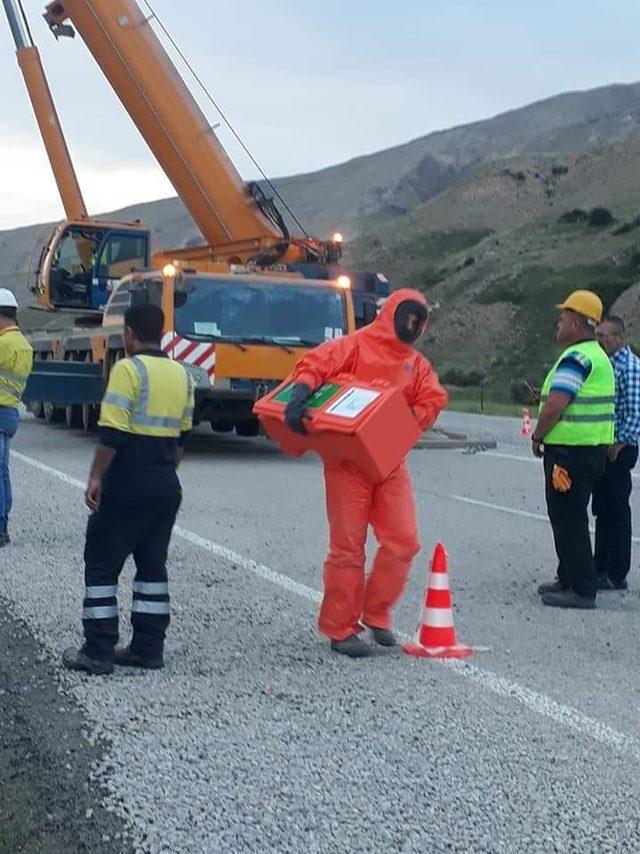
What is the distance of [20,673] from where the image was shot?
6312 mm

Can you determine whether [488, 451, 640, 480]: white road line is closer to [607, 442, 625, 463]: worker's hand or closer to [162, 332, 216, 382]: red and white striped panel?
[162, 332, 216, 382]: red and white striped panel

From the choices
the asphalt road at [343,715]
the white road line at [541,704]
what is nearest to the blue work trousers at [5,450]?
the asphalt road at [343,715]

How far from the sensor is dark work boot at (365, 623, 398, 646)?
7.10 meters

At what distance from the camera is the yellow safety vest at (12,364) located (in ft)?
32.8

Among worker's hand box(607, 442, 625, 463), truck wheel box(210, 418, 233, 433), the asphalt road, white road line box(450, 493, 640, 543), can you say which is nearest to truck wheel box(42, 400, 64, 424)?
truck wheel box(210, 418, 233, 433)

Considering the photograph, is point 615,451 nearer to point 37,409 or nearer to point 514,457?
point 514,457

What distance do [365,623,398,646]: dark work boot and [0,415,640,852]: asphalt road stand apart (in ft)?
0.58

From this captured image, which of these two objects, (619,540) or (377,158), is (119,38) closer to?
(619,540)

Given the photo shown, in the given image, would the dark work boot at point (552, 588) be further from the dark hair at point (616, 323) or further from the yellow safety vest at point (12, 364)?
the yellow safety vest at point (12, 364)

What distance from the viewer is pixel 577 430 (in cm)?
849

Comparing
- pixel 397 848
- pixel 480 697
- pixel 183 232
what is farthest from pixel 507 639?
pixel 183 232

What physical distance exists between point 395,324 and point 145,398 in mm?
1395

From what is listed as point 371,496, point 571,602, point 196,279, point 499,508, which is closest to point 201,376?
point 196,279

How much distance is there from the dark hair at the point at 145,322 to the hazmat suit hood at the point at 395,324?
114 centimetres
